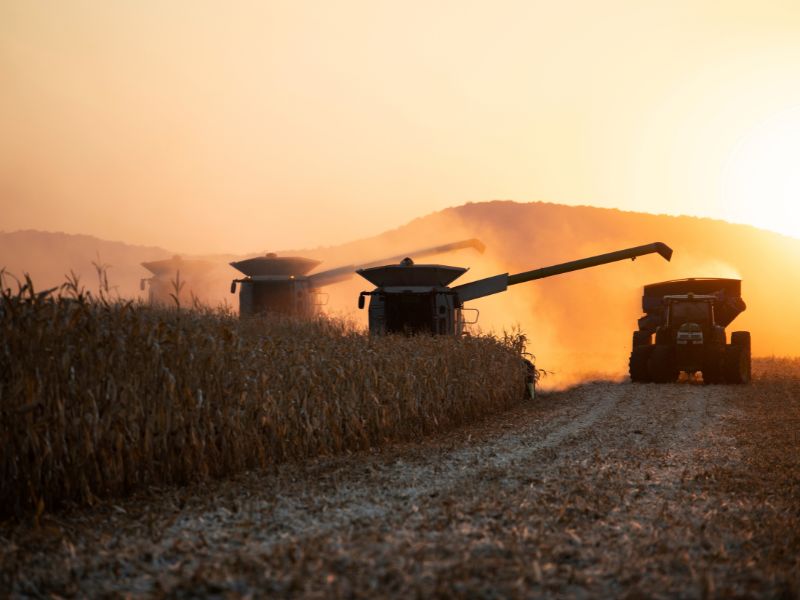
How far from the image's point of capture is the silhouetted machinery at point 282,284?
29.6 metres

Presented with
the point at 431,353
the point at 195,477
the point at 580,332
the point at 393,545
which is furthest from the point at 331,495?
the point at 580,332

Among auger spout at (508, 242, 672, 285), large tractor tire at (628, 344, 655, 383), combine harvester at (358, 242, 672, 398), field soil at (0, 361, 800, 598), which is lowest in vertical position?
field soil at (0, 361, 800, 598)

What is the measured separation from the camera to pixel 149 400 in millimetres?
8430

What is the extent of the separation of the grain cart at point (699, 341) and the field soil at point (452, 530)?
36.3 feet

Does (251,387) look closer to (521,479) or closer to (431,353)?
(521,479)

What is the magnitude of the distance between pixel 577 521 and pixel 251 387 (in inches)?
162

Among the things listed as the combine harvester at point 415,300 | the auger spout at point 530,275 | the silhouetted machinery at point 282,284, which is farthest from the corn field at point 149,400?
the silhouetted machinery at point 282,284

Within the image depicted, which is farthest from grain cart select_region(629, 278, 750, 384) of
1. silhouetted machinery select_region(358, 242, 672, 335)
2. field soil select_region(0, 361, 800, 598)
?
field soil select_region(0, 361, 800, 598)

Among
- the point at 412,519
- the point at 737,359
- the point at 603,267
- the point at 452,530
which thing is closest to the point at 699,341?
the point at 737,359

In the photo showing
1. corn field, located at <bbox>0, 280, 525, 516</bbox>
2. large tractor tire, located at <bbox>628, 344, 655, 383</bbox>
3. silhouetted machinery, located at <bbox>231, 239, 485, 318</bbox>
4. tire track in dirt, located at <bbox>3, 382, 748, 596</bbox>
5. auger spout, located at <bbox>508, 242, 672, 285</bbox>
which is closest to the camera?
tire track in dirt, located at <bbox>3, 382, 748, 596</bbox>

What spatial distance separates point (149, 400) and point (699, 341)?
17007 mm

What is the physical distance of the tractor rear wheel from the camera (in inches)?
862

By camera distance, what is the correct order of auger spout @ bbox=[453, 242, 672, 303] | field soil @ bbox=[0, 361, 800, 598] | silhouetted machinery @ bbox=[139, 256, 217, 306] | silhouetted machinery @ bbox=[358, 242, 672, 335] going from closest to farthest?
1. field soil @ bbox=[0, 361, 800, 598]
2. silhouetted machinery @ bbox=[358, 242, 672, 335]
3. auger spout @ bbox=[453, 242, 672, 303]
4. silhouetted machinery @ bbox=[139, 256, 217, 306]

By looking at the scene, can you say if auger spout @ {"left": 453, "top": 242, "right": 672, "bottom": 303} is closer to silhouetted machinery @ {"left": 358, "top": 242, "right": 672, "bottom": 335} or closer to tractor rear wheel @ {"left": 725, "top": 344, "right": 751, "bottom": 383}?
silhouetted machinery @ {"left": 358, "top": 242, "right": 672, "bottom": 335}
